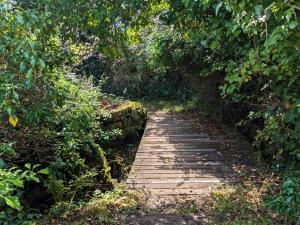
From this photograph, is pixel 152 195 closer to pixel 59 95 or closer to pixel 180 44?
pixel 59 95

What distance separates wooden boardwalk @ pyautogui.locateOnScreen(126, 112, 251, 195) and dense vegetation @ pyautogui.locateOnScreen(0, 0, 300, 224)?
1.75 feet

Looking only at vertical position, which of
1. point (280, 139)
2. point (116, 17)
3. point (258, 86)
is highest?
point (116, 17)

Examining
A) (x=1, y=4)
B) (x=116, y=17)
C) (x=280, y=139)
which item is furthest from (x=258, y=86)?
(x=1, y=4)

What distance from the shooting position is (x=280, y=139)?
4285mm

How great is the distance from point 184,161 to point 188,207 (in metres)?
1.75

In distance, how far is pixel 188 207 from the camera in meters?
4.27

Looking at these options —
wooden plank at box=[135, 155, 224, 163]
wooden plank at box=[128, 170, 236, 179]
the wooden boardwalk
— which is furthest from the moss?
wooden plank at box=[128, 170, 236, 179]

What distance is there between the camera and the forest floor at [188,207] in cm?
389

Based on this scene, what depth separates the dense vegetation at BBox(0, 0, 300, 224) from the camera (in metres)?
2.88

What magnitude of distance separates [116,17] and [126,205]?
227 centimetres

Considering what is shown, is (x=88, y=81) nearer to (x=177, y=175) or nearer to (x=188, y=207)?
(x=177, y=175)

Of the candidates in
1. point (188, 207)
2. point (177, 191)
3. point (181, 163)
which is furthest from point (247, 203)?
point (181, 163)

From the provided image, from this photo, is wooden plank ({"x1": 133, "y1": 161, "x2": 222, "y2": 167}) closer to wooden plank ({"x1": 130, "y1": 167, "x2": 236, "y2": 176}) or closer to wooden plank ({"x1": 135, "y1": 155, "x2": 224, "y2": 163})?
wooden plank ({"x1": 135, "y1": 155, "x2": 224, "y2": 163})

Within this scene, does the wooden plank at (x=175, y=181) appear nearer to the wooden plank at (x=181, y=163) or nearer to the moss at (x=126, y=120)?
the wooden plank at (x=181, y=163)
